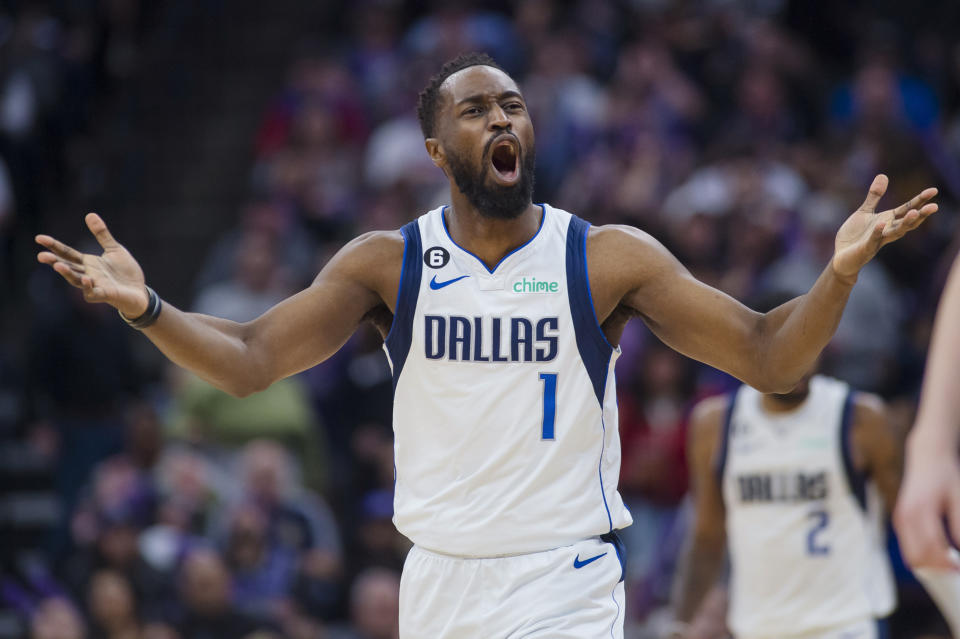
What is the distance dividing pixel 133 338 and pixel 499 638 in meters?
9.28

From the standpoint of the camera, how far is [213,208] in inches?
562

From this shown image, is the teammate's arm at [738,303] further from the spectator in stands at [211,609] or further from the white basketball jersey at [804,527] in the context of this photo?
the spectator in stands at [211,609]

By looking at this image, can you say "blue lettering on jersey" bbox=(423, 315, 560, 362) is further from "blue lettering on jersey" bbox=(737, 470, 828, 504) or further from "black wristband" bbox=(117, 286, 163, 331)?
"blue lettering on jersey" bbox=(737, 470, 828, 504)

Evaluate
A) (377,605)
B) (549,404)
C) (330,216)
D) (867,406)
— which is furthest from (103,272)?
(330,216)

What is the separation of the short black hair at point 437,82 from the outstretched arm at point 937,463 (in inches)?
117

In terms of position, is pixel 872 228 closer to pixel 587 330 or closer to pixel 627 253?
pixel 627 253

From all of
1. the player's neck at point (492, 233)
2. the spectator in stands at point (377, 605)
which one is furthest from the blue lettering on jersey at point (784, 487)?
the spectator in stands at point (377, 605)

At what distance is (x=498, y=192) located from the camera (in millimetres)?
4805

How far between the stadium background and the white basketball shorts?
3.92 metres

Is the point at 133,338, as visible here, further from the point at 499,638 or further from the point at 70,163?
the point at 499,638

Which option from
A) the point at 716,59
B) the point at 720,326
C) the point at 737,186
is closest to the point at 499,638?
the point at 720,326

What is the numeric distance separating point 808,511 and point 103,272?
3.54 metres

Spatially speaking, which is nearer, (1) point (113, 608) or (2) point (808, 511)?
(2) point (808, 511)

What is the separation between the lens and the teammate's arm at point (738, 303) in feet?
13.7
